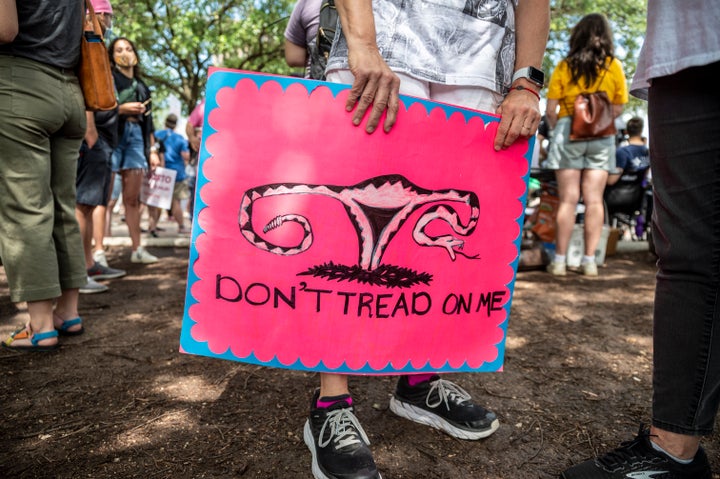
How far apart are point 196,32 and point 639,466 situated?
470 inches

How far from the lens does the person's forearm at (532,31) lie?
1484 mm

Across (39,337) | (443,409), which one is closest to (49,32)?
(39,337)

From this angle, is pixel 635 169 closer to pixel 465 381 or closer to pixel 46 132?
pixel 465 381

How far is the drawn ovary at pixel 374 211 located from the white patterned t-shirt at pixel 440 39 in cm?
32

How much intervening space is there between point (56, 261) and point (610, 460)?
2252 mm

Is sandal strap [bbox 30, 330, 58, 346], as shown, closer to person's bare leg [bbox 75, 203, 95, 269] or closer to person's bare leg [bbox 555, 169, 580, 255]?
person's bare leg [bbox 75, 203, 95, 269]

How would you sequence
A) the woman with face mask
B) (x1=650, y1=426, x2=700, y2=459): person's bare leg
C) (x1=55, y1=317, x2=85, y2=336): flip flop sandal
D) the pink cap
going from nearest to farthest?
1. (x1=650, y1=426, x2=700, y2=459): person's bare leg
2. (x1=55, y1=317, x2=85, y2=336): flip flop sandal
3. the pink cap
4. the woman with face mask

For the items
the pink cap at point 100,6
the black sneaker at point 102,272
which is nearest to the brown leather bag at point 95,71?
the pink cap at point 100,6

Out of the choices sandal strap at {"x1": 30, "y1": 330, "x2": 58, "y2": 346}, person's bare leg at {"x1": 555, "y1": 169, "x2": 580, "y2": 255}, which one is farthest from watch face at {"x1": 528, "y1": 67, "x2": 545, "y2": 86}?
person's bare leg at {"x1": 555, "y1": 169, "x2": 580, "y2": 255}

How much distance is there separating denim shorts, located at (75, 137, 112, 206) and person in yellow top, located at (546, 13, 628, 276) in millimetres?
3493

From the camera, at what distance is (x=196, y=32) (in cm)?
1108

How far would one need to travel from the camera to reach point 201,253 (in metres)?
1.31

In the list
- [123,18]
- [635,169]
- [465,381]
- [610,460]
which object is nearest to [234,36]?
[123,18]

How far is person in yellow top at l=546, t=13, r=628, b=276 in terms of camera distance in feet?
13.2
